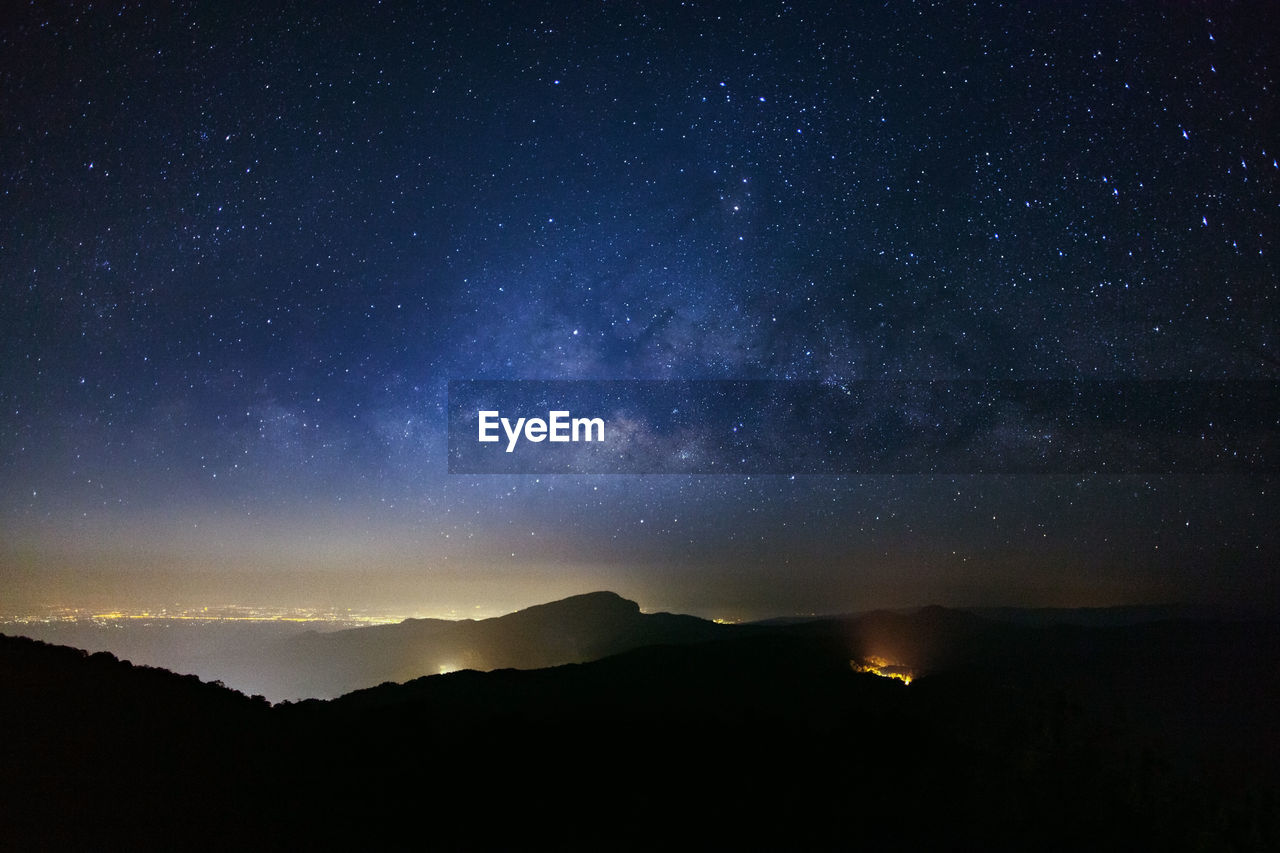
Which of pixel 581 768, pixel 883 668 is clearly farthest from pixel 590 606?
pixel 581 768

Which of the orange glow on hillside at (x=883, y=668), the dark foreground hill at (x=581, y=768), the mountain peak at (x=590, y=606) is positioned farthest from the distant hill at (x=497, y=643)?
the dark foreground hill at (x=581, y=768)

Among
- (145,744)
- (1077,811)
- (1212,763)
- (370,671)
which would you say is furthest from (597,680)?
(370,671)

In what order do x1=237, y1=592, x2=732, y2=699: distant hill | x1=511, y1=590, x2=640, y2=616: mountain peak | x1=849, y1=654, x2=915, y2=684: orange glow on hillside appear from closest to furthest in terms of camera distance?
1. x1=849, y1=654, x2=915, y2=684: orange glow on hillside
2. x1=237, y1=592, x2=732, y2=699: distant hill
3. x1=511, y1=590, x2=640, y2=616: mountain peak

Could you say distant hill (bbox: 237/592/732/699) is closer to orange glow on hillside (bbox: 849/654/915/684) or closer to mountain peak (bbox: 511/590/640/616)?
mountain peak (bbox: 511/590/640/616)

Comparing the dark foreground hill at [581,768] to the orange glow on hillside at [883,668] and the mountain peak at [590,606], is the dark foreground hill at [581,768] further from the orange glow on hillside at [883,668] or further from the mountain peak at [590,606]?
the mountain peak at [590,606]

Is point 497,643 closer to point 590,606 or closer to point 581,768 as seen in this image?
point 590,606

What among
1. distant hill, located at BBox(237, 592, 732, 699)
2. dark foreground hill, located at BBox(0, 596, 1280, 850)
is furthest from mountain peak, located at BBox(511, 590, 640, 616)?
dark foreground hill, located at BBox(0, 596, 1280, 850)

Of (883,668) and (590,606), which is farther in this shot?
(590,606)

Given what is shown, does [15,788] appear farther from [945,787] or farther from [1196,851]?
[1196,851]
